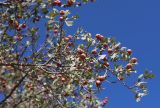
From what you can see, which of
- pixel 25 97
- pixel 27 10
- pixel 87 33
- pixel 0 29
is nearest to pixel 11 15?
pixel 27 10

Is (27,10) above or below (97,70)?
above

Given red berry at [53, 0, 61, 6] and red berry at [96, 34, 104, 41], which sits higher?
red berry at [53, 0, 61, 6]

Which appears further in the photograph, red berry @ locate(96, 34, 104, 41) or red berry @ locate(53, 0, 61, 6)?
red berry @ locate(96, 34, 104, 41)

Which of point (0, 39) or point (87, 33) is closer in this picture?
point (0, 39)

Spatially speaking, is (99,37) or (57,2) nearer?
(57,2)

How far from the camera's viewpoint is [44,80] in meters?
8.95

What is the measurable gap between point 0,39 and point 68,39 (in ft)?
5.18

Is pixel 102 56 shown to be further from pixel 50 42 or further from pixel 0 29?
pixel 0 29

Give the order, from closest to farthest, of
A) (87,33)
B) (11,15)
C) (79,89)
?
(11,15) → (79,89) → (87,33)

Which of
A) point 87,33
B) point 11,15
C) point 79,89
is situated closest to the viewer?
point 11,15

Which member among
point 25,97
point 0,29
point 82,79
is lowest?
point 25,97

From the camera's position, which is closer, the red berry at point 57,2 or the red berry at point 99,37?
the red berry at point 57,2

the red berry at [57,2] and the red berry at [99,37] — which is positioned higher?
the red berry at [57,2]

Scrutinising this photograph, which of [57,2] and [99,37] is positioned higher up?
[57,2]
